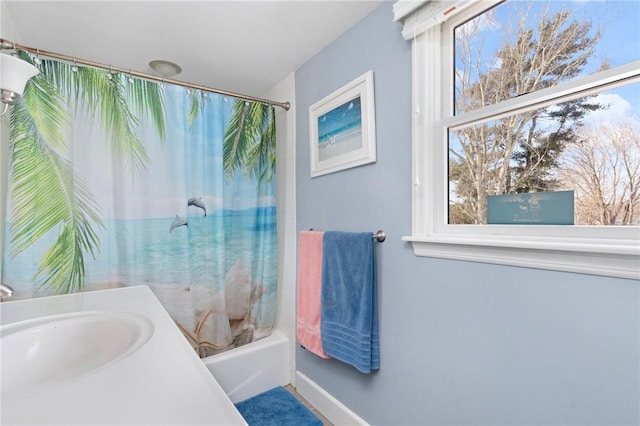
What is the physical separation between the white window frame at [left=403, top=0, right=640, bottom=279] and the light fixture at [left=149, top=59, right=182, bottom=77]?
1.45 m

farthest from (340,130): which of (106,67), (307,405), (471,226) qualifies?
(307,405)

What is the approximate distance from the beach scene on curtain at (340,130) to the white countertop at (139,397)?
45.8 inches

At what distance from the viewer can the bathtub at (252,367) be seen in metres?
1.79

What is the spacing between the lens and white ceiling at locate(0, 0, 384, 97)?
1.34 metres

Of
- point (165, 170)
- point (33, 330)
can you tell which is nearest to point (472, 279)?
point (33, 330)

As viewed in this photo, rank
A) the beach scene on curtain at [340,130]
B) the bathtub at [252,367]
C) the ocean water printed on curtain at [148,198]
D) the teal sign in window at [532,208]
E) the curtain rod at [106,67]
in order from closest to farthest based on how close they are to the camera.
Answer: the teal sign in window at [532,208] → the curtain rod at [106,67] → the ocean water printed on curtain at [148,198] → the beach scene on curtain at [340,130] → the bathtub at [252,367]

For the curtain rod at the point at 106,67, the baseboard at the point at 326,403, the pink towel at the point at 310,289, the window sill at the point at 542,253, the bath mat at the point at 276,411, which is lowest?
the bath mat at the point at 276,411

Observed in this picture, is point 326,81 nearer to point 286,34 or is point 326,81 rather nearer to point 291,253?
point 286,34

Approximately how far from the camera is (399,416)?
131 cm

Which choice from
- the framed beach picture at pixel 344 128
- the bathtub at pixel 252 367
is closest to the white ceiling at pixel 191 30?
the framed beach picture at pixel 344 128

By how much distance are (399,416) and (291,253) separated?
1.08 metres

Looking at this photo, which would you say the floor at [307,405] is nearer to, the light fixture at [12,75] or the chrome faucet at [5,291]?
the chrome faucet at [5,291]

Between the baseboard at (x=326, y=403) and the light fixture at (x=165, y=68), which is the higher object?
the light fixture at (x=165, y=68)

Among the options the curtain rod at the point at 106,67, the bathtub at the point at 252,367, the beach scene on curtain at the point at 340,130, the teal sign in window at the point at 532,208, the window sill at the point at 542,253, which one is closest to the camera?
the window sill at the point at 542,253
